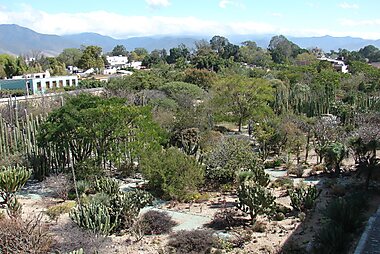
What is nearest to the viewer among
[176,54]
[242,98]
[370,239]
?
[370,239]

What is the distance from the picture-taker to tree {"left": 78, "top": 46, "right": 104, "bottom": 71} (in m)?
68.2

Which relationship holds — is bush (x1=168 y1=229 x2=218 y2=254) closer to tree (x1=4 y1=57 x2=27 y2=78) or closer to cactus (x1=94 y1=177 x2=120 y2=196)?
cactus (x1=94 y1=177 x2=120 y2=196)

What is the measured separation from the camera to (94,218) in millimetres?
10281

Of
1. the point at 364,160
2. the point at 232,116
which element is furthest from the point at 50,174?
the point at 232,116

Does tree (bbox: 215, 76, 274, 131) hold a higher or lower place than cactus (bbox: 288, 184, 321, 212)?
higher

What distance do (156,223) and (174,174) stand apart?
2665 mm

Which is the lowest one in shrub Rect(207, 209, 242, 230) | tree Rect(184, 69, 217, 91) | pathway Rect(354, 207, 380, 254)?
shrub Rect(207, 209, 242, 230)

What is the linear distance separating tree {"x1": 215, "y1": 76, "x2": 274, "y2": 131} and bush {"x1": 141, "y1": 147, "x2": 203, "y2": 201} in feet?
41.1

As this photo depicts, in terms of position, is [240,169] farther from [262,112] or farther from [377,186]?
[262,112]

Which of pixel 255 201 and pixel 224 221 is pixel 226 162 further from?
pixel 255 201

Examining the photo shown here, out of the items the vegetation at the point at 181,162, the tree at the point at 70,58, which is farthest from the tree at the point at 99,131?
the tree at the point at 70,58

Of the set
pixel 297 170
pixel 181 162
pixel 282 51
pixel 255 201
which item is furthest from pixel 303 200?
pixel 282 51

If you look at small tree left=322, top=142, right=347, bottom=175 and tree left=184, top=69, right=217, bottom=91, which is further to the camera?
tree left=184, top=69, right=217, bottom=91

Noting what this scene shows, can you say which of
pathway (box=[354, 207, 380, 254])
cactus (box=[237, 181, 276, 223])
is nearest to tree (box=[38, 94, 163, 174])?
cactus (box=[237, 181, 276, 223])
